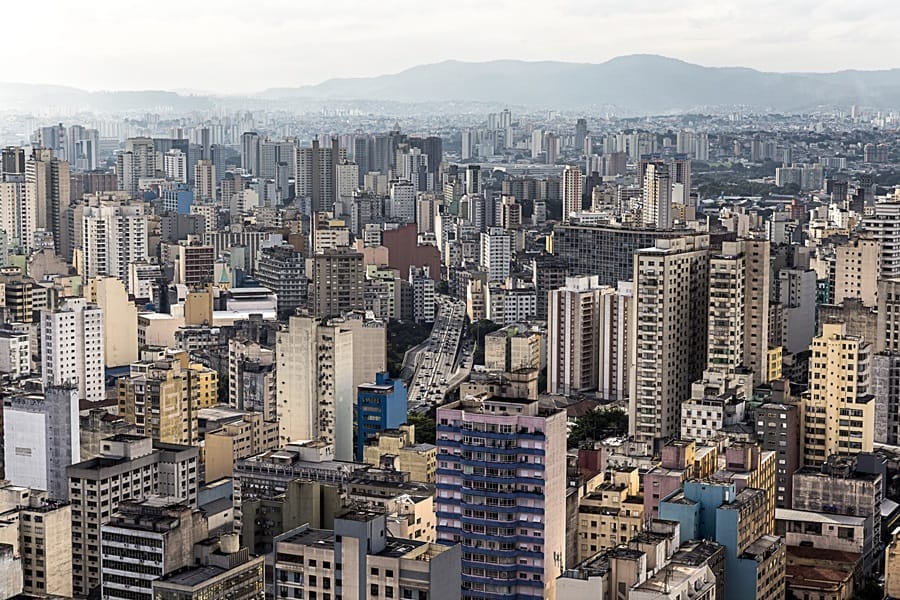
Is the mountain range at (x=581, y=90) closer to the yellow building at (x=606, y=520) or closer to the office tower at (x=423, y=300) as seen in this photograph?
the office tower at (x=423, y=300)

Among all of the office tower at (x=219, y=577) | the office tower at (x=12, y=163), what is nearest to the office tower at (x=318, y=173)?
the office tower at (x=12, y=163)

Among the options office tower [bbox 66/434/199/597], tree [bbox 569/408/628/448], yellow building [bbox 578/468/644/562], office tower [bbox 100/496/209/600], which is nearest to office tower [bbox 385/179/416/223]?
tree [bbox 569/408/628/448]

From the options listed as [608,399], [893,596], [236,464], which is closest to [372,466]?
[236,464]

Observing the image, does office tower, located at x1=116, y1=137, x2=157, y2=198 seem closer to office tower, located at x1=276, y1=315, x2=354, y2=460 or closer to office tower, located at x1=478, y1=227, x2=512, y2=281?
office tower, located at x1=478, y1=227, x2=512, y2=281

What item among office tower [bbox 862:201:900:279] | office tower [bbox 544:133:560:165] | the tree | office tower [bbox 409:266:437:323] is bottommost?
the tree

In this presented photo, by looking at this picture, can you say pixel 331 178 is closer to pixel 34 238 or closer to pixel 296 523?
pixel 34 238

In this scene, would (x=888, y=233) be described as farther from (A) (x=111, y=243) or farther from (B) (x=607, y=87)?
(B) (x=607, y=87)

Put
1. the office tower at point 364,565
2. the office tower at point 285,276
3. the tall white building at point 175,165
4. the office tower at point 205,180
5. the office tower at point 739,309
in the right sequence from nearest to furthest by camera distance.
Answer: the office tower at point 364,565 < the office tower at point 739,309 < the office tower at point 285,276 < the office tower at point 205,180 < the tall white building at point 175,165
